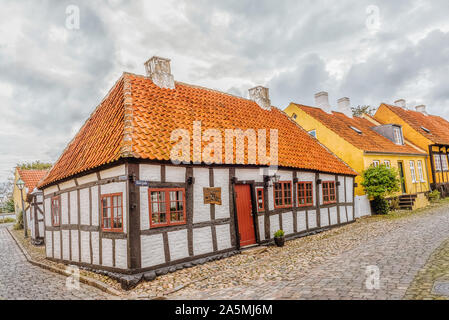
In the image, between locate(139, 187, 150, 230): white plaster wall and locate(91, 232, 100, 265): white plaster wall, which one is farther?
locate(91, 232, 100, 265): white plaster wall

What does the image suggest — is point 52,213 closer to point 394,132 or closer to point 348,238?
point 348,238

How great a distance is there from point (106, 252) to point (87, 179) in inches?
90.5

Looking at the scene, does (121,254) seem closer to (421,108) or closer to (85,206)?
(85,206)

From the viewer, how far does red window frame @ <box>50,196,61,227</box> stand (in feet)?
36.8

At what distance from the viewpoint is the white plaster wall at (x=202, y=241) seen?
28.7ft

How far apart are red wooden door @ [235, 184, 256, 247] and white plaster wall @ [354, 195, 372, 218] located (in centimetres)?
884

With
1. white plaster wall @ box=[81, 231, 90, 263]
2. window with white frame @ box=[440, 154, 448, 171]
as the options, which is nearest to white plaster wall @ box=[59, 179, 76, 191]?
white plaster wall @ box=[81, 231, 90, 263]

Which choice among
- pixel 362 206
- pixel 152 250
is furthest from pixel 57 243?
pixel 362 206

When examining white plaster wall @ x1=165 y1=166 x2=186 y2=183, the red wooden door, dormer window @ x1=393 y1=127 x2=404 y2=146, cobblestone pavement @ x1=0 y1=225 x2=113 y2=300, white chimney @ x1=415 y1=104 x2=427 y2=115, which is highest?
white chimney @ x1=415 y1=104 x2=427 y2=115

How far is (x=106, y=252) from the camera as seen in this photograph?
27.5 ft

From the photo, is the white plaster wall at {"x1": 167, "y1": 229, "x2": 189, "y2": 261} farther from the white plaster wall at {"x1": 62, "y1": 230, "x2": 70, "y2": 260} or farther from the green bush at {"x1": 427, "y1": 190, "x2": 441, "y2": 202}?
the green bush at {"x1": 427, "y1": 190, "x2": 441, "y2": 202}

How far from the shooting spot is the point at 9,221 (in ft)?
134
